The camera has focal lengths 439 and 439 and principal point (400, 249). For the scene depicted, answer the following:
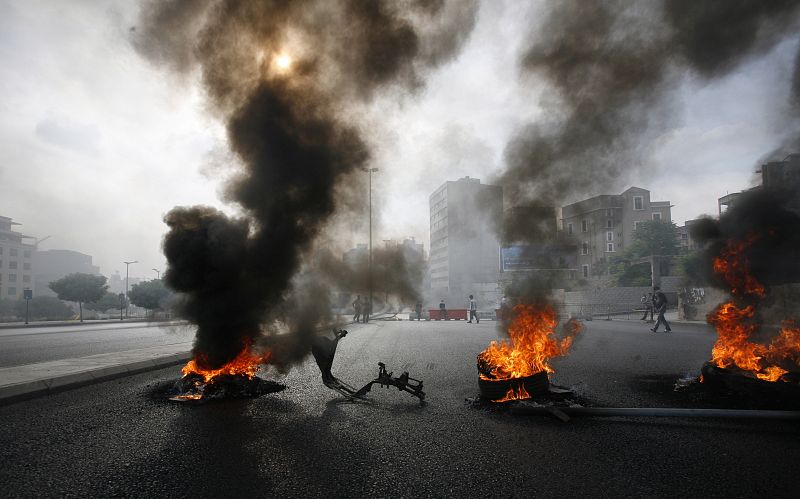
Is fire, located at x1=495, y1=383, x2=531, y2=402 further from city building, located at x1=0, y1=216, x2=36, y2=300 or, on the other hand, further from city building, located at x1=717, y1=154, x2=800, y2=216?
city building, located at x1=0, y1=216, x2=36, y2=300

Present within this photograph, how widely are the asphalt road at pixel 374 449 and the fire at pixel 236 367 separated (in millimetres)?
560

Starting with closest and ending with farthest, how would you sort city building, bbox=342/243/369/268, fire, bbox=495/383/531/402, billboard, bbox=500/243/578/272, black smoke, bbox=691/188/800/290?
fire, bbox=495/383/531/402, black smoke, bbox=691/188/800/290, billboard, bbox=500/243/578/272, city building, bbox=342/243/369/268

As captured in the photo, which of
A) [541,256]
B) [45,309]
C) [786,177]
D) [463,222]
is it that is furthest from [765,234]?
[45,309]

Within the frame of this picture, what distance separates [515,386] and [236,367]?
4.17 m

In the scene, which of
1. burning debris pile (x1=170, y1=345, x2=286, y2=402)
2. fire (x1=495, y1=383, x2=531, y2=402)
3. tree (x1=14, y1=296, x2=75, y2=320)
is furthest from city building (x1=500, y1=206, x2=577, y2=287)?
tree (x1=14, y1=296, x2=75, y2=320)

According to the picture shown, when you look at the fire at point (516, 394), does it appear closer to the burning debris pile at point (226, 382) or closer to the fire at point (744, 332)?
the fire at point (744, 332)

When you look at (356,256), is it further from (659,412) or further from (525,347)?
(659,412)

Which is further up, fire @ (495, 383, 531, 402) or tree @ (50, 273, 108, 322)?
tree @ (50, 273, 108, 322)

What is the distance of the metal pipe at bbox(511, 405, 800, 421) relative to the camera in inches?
185

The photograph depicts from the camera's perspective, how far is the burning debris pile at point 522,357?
5.68 meters

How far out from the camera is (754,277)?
6883 millimetres

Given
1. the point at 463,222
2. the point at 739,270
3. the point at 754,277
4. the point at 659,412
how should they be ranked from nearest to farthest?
the point at 659,412, the point at 754,277, the point at 739,270, the point at 463,222

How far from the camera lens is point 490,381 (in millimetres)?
5734

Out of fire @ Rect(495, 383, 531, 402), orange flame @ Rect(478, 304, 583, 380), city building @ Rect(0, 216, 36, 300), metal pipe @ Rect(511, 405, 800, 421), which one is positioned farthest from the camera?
city building @ Rect(0, 216, 36, 300)
